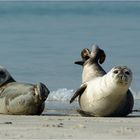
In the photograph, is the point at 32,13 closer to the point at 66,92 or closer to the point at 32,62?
the point at 32,62

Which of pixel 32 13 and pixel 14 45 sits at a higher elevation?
pixel 14 45

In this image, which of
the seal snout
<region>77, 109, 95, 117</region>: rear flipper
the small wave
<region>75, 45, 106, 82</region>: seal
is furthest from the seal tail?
the small wave

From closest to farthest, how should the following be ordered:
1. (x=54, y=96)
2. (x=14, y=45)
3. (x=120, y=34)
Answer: (x=54, y=96) < (x=14, y=45) < (x=120, y=34)

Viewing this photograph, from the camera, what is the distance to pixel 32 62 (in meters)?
23.9

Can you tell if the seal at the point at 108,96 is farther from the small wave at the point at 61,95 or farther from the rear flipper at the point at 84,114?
the small wave at the point at 61,95

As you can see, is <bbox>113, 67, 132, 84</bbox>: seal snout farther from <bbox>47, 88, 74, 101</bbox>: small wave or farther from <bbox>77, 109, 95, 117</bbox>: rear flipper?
<bbox>47, 88, 74, 101</bbox>: small wave

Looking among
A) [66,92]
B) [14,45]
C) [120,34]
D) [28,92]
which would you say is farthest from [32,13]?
[28,92]

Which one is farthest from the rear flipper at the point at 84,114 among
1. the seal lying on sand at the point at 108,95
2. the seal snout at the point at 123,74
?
the seal snout at the point at 123,74

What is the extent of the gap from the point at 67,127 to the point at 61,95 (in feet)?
23.8

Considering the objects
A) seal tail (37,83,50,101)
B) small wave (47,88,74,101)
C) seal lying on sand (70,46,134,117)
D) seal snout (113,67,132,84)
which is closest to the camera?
seal snout (113,67,132,84)

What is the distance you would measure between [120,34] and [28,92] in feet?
88.9

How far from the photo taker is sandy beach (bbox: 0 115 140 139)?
9.67m

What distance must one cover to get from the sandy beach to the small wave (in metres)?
5.01

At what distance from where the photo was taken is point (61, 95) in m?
17.9
